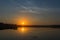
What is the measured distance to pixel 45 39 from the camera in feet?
74.5

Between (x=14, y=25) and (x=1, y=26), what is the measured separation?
5.89 meters

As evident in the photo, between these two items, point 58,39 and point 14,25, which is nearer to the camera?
point 58,39

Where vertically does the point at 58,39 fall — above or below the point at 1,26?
below

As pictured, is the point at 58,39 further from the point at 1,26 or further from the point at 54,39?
the point at 1,26

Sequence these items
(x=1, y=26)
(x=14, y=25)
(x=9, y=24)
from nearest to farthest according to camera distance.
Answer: (x=1, y=26) → (x=9, y=24) → (x=14, y=25)

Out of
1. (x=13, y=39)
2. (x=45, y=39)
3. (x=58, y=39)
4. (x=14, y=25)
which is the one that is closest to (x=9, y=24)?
(x=14, y=25)

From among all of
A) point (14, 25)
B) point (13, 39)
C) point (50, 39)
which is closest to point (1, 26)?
point (13, 39)

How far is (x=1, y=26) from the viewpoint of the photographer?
21.6 metres

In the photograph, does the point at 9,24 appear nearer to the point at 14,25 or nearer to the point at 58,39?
the point at 14,25

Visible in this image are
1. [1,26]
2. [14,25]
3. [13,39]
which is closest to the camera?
[1,26]

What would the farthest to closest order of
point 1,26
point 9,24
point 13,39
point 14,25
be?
point 14,25 → point 9,24 → point 13,39 → point 1,26

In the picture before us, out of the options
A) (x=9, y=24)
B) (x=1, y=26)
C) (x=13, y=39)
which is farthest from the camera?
(x=9, y=24)

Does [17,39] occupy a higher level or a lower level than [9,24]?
lower

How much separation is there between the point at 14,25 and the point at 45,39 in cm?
738
